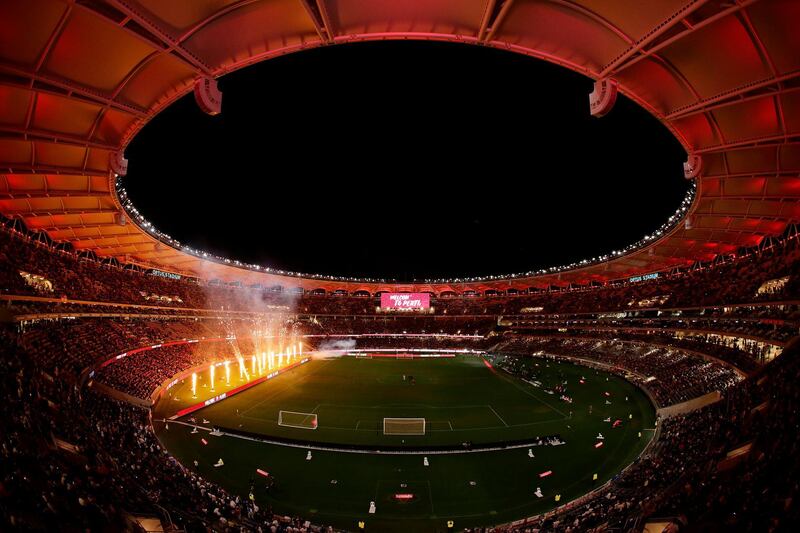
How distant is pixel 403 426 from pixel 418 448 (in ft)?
15.8

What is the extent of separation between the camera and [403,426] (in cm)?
2911

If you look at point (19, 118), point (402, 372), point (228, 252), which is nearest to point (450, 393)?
point (402, 372)

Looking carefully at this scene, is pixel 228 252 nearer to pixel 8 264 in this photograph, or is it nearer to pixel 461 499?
pixel 8 264

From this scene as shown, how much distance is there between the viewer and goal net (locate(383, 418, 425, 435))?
28.0 m

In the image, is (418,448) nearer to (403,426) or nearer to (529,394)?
(403,426)

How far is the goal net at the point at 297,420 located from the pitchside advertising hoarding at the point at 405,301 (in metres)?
41.8

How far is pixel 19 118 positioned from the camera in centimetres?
1266

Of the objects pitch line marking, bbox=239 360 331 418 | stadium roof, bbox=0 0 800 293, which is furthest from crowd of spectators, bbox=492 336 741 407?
pitch line marking, bbox=239 360 331 418

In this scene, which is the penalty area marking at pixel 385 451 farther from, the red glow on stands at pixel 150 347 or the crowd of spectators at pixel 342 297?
the crowd of spectators at pixel 342 297

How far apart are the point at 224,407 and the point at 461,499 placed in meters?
22.9

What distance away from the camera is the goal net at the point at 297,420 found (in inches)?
1145

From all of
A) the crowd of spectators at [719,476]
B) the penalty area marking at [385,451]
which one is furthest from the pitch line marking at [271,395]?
the crowd of spectators at [719,476]

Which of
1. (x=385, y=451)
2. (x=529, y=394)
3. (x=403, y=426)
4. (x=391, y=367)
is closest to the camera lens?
(x=385, y=451)

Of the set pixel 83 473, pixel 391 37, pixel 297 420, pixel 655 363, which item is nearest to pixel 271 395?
pixel 297 420
